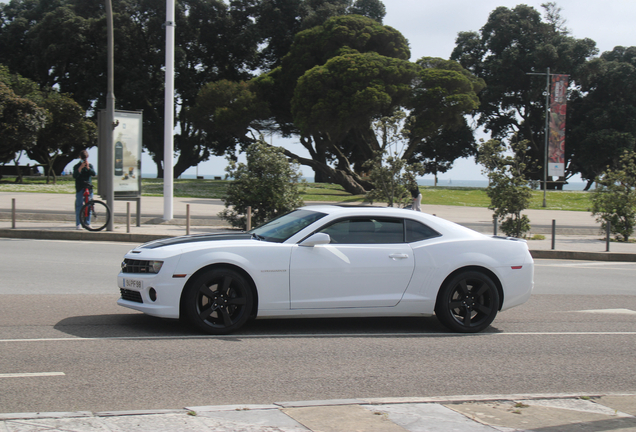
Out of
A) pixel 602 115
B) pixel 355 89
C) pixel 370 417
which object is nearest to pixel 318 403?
pixel 370 417

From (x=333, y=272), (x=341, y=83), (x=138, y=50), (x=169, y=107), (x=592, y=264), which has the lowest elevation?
(x=592, y=264)

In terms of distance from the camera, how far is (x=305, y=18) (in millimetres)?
53906

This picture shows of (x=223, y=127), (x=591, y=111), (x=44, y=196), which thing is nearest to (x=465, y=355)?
(x=44, y=196)

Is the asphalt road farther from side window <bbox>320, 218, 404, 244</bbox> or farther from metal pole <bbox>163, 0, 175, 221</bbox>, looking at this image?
metal pole <bbox>163, 0, 175, 221</bbox>

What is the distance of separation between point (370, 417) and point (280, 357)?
180 centimetres

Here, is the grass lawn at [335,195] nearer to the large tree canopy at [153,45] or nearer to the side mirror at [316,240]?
the large tree canopy at [153,45]

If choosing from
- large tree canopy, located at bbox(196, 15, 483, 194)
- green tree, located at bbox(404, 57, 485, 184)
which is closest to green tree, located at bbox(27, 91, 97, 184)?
large tree canopy, located at bbox(196, 15, 483, 194)

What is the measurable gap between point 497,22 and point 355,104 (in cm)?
3213

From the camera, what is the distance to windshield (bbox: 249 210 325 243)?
23.0ft

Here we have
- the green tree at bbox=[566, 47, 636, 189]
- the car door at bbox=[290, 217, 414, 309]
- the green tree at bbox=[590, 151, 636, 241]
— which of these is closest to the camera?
the car door at bbox=[290, 217, 414, 309]

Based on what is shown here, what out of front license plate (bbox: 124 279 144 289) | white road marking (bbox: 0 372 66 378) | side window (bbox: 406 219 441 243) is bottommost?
white road marking (bbox: 0 372 66 378)

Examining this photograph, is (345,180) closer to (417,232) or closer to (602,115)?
(602,115)

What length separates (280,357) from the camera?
5891mm

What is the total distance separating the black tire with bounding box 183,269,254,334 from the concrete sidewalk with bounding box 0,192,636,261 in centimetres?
1087
